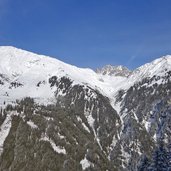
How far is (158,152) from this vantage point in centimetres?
8506

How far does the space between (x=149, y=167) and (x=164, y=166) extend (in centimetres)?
387

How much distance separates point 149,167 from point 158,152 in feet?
13.7

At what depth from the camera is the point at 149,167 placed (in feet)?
285

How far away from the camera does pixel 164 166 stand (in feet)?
276

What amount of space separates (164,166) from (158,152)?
9.96ft
